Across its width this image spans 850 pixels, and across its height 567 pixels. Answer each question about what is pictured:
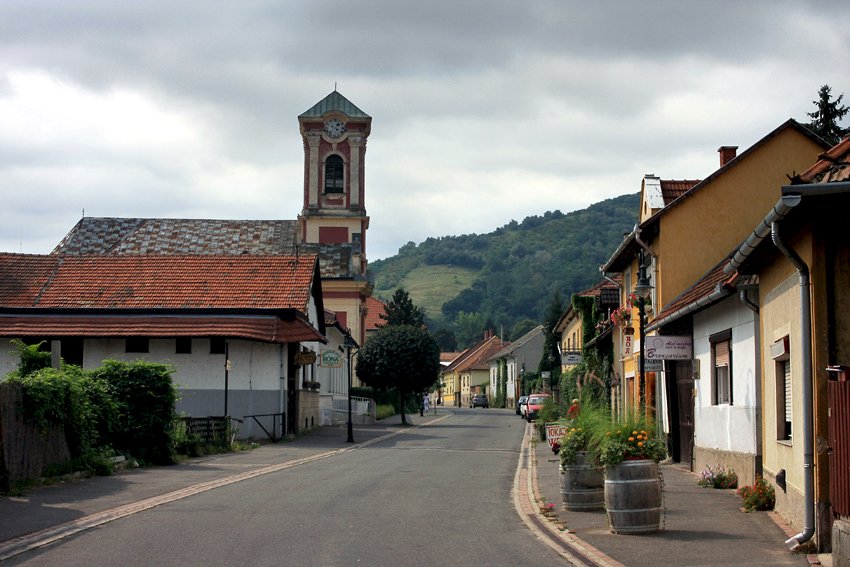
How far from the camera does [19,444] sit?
17.1 m

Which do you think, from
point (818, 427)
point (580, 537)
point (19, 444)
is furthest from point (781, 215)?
point (19, 444)

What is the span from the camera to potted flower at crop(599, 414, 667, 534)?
12391 millimetres

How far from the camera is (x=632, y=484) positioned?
12.4 metres

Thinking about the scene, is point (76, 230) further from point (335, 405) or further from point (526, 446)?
point (526, 446)

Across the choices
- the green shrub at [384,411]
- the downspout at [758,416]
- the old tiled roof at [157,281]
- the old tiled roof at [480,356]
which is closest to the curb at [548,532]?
the downspout at [758,416]

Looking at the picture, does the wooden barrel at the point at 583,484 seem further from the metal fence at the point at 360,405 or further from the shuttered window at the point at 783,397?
the metal fence at the point at 360,405

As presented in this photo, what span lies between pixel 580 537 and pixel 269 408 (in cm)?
2357

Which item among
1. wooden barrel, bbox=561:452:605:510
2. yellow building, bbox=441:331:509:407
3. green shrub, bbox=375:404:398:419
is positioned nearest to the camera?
wooden barrel, bbox=561:452:605:510

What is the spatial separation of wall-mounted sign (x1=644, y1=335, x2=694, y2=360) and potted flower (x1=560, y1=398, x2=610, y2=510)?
6360 millimetres

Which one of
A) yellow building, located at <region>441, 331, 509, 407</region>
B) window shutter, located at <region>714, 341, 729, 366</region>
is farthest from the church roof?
window shutter, located at <region>714, 341, 729, 366</region>

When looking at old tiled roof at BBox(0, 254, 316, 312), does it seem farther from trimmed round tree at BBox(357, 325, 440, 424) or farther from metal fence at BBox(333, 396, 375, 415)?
metal fence at BBox(333, 396, 375, 415)

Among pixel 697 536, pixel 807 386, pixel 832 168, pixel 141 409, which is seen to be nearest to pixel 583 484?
pixel 697 536

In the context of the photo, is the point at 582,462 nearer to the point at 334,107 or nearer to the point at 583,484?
the point at 583,484

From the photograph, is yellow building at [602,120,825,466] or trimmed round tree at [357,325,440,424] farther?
trimmed round tree at [357,325,440,424]
